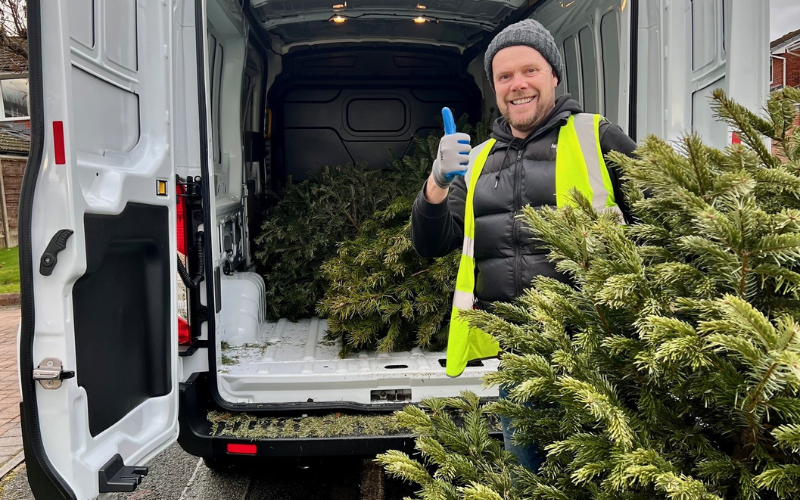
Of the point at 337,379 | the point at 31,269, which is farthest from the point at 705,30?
the point at 31,269

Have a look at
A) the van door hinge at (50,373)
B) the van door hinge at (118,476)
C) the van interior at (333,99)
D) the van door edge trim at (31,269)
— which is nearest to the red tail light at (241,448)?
the van interior at (333,99)

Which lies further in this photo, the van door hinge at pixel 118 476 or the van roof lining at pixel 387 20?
the van roof lining at pixel 387 20

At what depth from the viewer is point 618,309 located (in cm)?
101

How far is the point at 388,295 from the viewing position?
3662 mm

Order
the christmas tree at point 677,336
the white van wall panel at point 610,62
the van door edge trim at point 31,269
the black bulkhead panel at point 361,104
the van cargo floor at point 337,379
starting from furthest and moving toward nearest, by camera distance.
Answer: the black bulkhead panel at point 361,104 → the white van wall panel at point 610,62 → the van cargo floor at point 337,379 → the van door edge trim at point 31,269 → the christmas tree at point 677,336

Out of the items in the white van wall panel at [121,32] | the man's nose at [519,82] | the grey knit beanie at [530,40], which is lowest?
the man's nose at [519,82]

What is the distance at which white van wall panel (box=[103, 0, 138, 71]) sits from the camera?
2.09 m

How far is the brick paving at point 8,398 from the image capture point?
4227mm

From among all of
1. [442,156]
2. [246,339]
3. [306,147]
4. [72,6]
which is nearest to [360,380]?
[246,339]

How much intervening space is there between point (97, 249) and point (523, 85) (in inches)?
56.8

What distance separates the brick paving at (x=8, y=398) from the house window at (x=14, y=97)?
9.32m

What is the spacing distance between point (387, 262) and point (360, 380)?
102 cm

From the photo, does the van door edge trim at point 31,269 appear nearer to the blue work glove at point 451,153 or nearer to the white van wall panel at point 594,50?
the blue work glove at point 451,153

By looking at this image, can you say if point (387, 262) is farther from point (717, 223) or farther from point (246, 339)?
point (717, 223)
